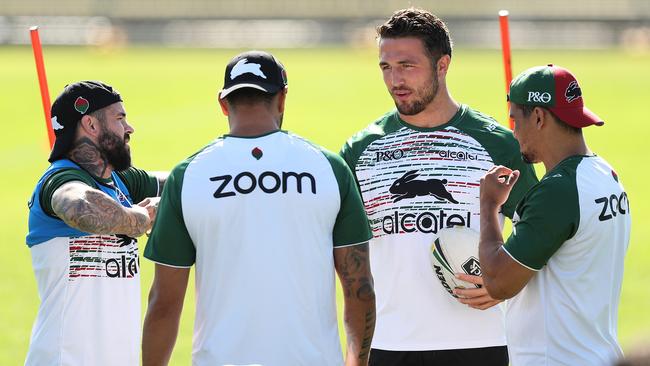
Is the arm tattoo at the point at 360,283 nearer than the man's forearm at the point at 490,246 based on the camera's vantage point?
Yes

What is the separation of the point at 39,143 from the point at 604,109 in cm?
1401

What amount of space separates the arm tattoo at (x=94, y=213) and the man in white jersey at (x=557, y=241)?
1672 millimetres

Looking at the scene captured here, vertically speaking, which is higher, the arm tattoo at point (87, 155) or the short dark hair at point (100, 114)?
the short dark hair at point (100, 114)

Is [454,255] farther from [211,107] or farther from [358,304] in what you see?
[211,107]

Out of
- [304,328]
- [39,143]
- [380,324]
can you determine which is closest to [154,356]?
[304,328]

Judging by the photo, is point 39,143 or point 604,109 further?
point 604,109

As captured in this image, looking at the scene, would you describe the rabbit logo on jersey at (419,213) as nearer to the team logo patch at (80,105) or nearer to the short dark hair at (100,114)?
the short dark hair at (100,114)

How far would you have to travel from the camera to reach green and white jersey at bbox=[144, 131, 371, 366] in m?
4.61

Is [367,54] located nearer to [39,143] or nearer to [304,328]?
[39,143]

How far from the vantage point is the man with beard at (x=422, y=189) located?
19.2 ft

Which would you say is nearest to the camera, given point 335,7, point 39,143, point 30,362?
point 30,362

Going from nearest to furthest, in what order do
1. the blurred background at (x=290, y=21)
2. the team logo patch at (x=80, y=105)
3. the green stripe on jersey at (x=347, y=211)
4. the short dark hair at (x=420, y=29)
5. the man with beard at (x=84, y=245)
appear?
the green stripe on jersey at (x=347, y=211), the man with beard at (x=84, y=245), the team logo patch at (x=80, y=105), the short dark hair at (x=420, y=29), the blurred background at (x=290, y=21)

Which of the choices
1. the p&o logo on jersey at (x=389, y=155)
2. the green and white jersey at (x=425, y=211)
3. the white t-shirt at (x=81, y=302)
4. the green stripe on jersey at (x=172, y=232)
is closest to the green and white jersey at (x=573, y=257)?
the green and white jersey at (x=425, y=211)

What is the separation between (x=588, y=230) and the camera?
4.89 meters
